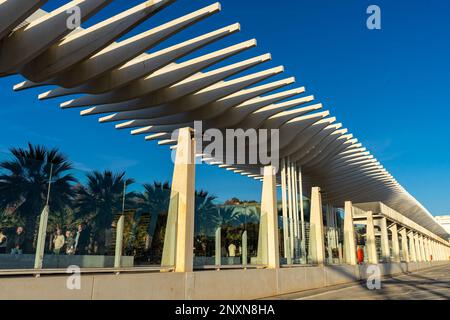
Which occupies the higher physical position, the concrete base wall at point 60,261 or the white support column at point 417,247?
the white support column at point 417,247

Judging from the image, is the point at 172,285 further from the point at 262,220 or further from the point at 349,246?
the point at 349,246

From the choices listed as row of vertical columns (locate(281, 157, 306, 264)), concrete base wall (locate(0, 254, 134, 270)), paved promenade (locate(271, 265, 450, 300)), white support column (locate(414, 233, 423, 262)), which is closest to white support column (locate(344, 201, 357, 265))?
row of vertical columns (locate(281, 157, 306, 264))

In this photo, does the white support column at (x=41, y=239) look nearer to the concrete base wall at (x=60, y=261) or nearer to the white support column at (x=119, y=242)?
the concrete base wall at (x=60, y=261)

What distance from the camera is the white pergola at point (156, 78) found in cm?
993

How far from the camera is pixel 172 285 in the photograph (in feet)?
30.2

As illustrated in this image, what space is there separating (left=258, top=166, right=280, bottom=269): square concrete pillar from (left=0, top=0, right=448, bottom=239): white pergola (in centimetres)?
337

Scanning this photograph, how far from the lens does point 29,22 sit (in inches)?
410

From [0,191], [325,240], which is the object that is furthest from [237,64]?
[325,240]

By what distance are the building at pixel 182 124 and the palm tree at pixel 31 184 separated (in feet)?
0.97

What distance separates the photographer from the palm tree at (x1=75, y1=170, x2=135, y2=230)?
7.93 meters

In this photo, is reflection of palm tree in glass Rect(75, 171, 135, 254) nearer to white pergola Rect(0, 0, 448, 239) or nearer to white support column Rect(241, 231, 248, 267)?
white pergola Rect(0, 0, 448, 239)

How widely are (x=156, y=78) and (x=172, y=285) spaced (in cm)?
715

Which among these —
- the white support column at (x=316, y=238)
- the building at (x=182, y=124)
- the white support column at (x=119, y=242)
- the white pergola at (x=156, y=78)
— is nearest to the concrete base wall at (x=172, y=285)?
the building at (x=182, y=124)
